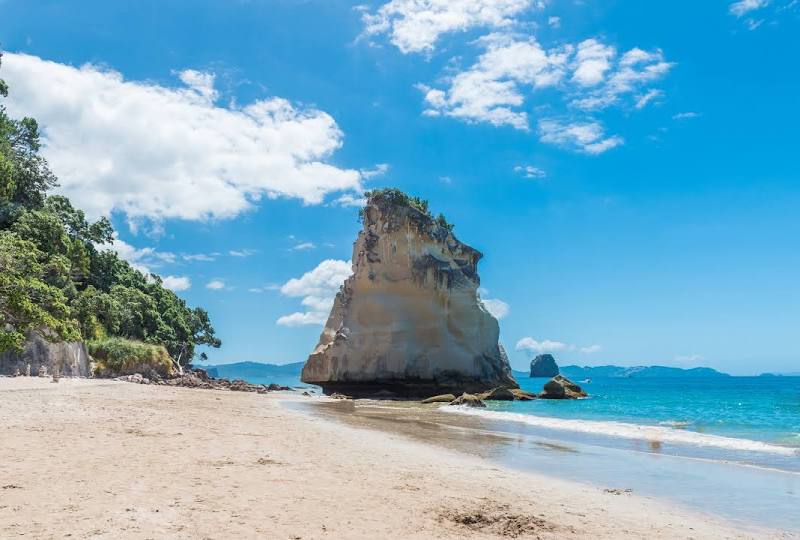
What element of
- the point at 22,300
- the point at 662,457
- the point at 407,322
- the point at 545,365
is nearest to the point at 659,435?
the point at 662,457

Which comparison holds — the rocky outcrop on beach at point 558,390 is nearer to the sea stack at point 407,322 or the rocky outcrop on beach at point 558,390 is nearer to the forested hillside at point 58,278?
the sea stack at point 407,322

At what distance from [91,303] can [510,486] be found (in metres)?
34.8

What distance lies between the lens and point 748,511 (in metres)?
8.80

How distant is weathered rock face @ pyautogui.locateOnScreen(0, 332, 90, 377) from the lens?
27.1 meters

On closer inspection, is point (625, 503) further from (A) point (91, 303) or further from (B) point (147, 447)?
(A) point (91, 303)

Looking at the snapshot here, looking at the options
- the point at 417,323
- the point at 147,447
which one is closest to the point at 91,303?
the point at 417,323

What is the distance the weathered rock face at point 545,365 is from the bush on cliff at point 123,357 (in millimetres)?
148864

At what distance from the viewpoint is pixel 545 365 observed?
176875 mm

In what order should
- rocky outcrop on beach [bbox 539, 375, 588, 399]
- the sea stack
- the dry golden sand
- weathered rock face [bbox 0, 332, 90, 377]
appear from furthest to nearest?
rocky outcrop on beach [bbox 539, 375, 588, 399] → the sea stack → weathered rock face [bbox 0, 332, 90, 377] → the dry golden sand

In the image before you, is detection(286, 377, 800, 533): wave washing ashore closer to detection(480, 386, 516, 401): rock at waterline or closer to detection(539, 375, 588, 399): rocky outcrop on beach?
detection(480, 386, 516, 401): rock at waterline

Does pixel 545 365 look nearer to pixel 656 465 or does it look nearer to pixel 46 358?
pixel 46 358

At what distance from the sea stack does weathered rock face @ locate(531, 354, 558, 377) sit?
12965cm

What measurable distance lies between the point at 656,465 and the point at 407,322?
37902mm

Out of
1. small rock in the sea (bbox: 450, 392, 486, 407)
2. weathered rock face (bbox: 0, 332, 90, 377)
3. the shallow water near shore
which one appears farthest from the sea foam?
weathered rock face (bbox: 0, 332, 90, 377)
